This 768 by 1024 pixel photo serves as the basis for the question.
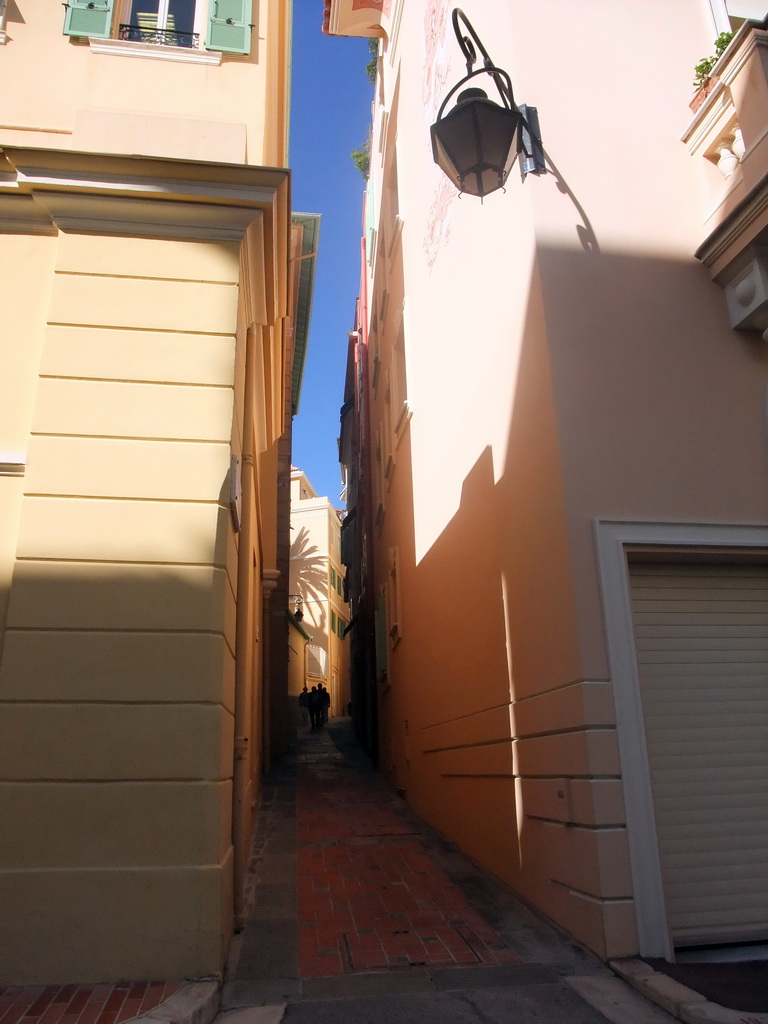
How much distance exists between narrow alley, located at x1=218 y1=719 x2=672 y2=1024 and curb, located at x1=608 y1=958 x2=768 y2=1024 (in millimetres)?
56

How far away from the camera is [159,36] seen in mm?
6301

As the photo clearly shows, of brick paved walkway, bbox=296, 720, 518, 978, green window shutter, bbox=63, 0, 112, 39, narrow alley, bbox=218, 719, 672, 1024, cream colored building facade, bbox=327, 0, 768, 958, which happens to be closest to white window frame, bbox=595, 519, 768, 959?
cream colored building facade, bbox=327, 0, 768, 958

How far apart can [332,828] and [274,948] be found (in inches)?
146

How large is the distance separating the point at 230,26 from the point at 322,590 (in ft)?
94.1

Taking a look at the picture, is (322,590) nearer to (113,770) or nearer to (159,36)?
(159,36)

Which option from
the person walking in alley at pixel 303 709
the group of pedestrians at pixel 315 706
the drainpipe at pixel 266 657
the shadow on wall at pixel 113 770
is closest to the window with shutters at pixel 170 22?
the shadow on wall at pixel 113 770

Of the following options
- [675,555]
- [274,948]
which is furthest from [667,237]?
[274,948]

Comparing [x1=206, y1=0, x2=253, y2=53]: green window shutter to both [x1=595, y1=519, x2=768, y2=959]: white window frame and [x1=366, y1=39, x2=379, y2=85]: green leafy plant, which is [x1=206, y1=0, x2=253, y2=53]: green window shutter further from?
[x1=366, y1=39, x2=379, y2=85]: green leafy plant

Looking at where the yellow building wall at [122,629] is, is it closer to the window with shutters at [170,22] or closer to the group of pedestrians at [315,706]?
the window with shutters at [170,22]

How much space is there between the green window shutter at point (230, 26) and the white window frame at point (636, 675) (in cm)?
481

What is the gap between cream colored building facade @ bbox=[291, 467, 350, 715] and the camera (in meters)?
32.5

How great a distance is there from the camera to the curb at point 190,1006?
3.42m

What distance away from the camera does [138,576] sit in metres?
4.55

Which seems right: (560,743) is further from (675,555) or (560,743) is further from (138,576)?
(138,576)
